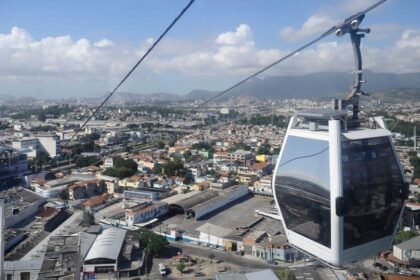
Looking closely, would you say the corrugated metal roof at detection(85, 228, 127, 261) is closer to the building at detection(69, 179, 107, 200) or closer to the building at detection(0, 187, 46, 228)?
the building at detection(0, 187, 46, 228)

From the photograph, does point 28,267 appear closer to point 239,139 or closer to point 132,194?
point 132,194

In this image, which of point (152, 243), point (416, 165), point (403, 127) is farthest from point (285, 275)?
point (403, 127)

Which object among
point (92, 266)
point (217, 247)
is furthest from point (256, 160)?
point (92, 266)

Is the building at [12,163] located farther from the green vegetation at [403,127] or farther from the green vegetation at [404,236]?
the green vegetation at [403,127]

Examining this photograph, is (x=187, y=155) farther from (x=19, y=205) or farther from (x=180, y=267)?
(x=180, y=267)

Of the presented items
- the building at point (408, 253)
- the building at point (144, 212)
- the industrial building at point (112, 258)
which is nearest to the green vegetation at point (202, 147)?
the building at point (144, 212)

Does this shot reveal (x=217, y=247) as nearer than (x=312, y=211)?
No
